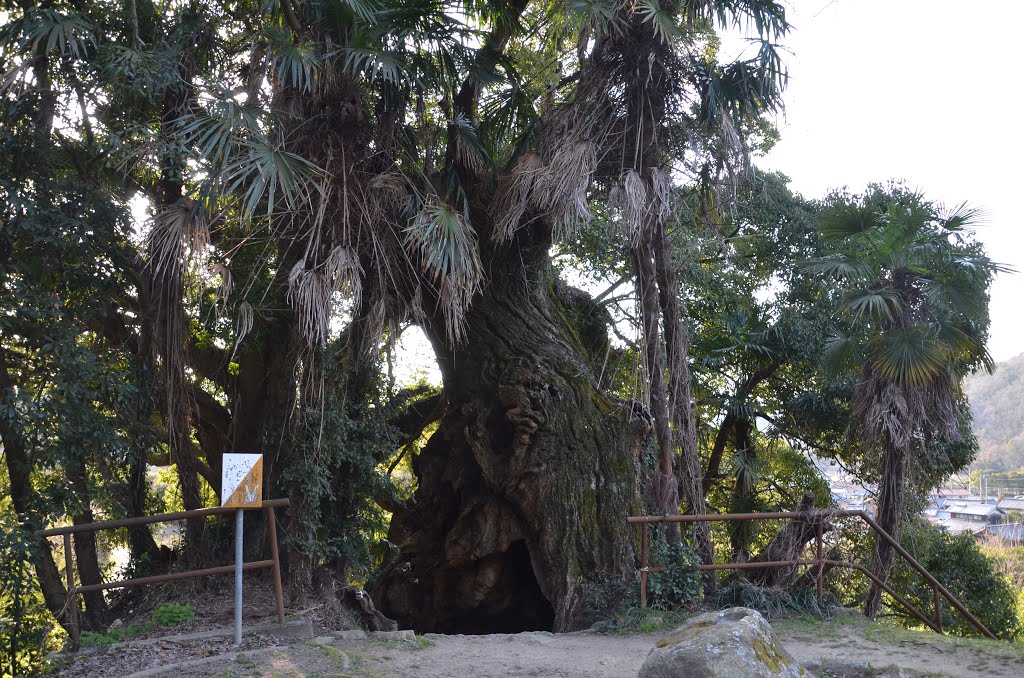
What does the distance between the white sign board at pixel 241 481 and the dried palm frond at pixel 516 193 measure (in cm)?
371

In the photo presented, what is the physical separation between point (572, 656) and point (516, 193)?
479 cm

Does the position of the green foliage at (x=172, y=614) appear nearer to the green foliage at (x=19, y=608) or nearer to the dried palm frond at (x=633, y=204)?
the green foliage at (x=19, y=608)

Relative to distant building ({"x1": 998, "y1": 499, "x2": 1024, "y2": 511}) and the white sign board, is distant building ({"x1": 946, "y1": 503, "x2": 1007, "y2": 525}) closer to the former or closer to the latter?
distant building ({"x1": 998, "y1": 499, "x2": 1024, "y2": 511})

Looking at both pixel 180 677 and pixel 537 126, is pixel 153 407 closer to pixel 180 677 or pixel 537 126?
pixel 180 677

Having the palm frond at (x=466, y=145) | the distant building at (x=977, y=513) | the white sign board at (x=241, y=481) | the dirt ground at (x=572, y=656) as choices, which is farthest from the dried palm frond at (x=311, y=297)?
the distant building at (x=977, y=513)

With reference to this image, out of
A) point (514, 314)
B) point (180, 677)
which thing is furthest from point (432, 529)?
point (180, 677)

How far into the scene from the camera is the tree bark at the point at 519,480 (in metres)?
8.34

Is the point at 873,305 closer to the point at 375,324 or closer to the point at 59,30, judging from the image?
the point at 375,324

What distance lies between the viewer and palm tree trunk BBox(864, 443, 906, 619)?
916cm

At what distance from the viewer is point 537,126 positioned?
9.73m

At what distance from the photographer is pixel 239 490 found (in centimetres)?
633

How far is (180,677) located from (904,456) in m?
7.89

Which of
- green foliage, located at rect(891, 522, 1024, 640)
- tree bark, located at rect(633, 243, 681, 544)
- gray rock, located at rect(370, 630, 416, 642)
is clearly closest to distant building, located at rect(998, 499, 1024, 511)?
green foliage, located at rect(891, 522, 1024, 640)

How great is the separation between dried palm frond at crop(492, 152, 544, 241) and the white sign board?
3708 millimetres
